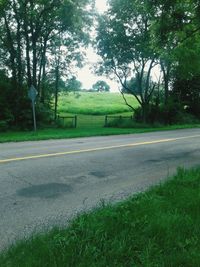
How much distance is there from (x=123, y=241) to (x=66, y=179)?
12.4 feet

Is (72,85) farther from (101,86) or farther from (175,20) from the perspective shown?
(101,86)

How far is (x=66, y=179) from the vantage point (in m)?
7.37

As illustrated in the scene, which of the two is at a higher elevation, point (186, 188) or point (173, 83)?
point (173, 83)

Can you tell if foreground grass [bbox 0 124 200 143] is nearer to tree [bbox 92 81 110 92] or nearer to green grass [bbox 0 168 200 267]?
green grass [bbox 0 168 200 267]

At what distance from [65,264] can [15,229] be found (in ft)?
4.85

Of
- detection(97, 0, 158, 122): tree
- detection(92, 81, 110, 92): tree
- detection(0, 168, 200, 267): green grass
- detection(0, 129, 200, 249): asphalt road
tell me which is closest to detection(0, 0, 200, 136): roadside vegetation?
detection(97, 0, 158, 122): tree

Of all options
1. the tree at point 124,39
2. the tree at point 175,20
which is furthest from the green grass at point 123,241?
the tree at point 124,39

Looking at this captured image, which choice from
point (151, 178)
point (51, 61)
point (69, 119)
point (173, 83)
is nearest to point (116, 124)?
point (69, 119)

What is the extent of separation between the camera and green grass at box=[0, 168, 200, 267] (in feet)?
11.0

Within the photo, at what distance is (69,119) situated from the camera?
98.6 ft

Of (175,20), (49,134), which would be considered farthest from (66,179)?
(49,134)

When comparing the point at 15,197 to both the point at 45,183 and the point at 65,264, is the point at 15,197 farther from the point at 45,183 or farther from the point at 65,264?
the point at 65,264

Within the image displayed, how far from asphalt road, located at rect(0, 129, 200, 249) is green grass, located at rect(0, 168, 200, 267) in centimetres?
64

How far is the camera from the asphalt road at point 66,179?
5.02 metres
